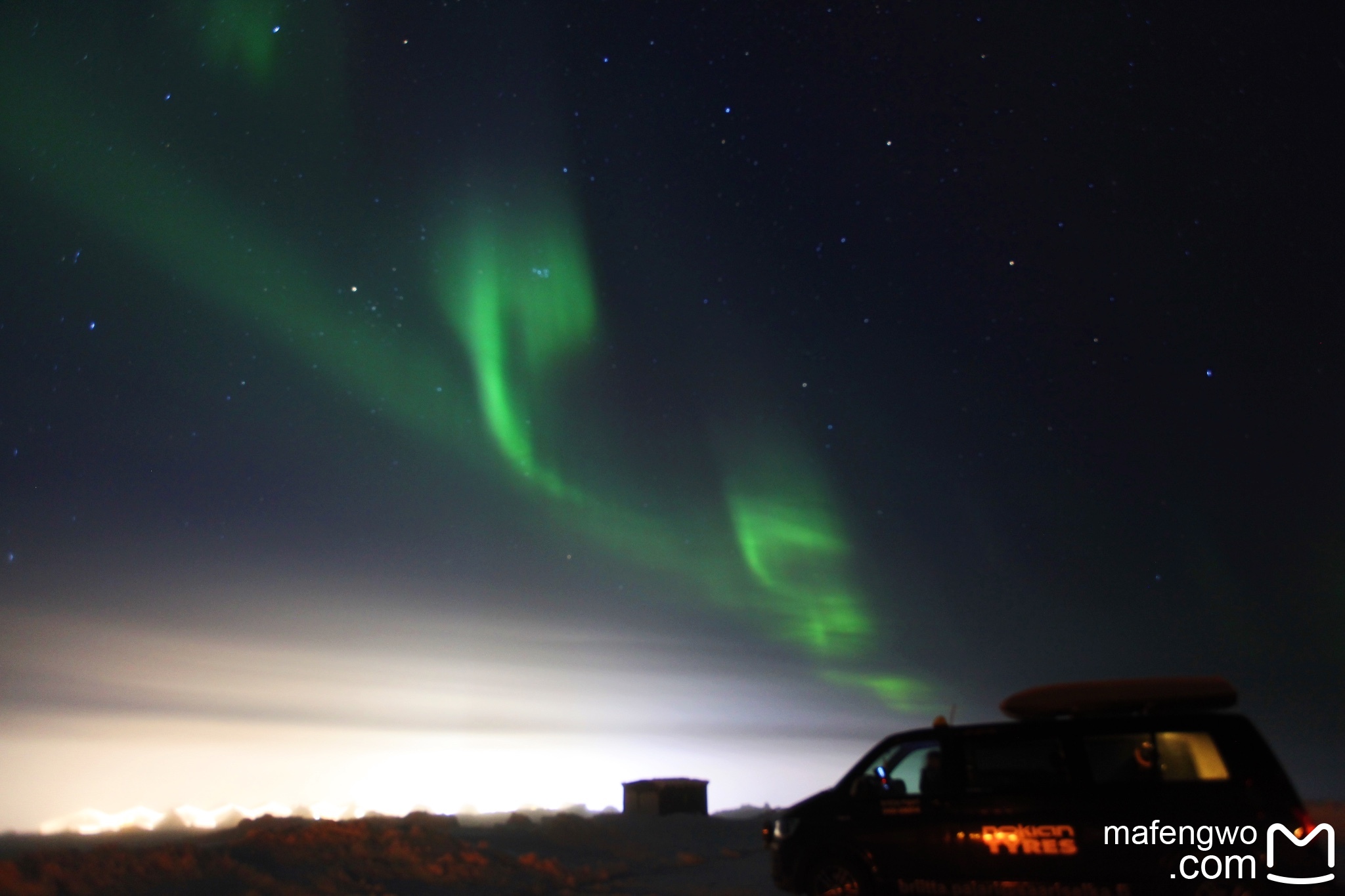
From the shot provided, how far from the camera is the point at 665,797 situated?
36.6m

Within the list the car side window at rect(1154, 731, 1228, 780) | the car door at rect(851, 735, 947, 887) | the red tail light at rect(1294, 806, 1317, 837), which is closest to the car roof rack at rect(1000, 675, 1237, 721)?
the car side window at rect(1154, 731, 1228, 780)

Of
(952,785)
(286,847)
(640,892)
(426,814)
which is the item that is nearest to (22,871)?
(286,847)

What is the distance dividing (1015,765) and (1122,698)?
136 centimetres

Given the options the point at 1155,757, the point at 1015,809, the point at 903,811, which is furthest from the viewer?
the point at 903,811

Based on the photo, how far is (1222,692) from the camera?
841 centimetres

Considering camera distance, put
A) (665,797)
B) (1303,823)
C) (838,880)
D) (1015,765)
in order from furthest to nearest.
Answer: (665,797) < (838,880) < (1015,765) < (1303,823)

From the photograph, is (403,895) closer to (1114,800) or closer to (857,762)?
(857,762)

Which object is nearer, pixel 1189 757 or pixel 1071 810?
pixel 1189 757

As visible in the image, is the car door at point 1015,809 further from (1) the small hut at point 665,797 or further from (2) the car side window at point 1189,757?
(1) the small hut at point 665,797

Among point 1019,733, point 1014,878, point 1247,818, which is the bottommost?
point 1014,878

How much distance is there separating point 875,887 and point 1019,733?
212 cm

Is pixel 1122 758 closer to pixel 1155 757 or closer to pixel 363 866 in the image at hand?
pixel 1155 757

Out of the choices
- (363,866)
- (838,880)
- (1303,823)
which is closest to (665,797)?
(363,866)

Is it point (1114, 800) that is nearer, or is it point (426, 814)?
point (1114, 800)
